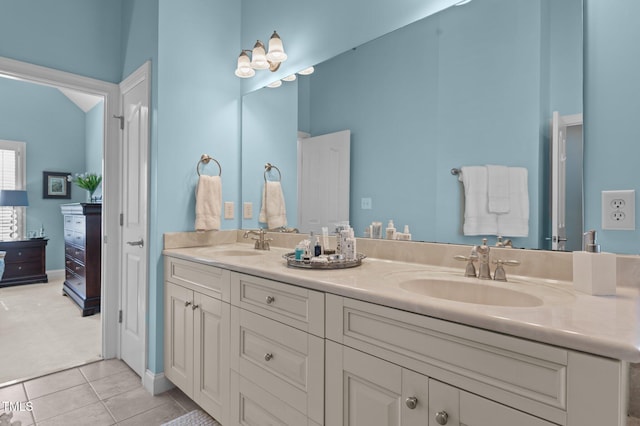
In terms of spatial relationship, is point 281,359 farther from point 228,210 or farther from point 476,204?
point 228,210

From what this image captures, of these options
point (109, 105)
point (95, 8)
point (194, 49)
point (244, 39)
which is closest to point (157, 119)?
point (194, 49)

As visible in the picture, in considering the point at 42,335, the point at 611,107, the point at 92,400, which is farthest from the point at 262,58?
the point at 42,335

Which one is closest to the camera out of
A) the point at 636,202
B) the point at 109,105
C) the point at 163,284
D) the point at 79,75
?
the point at 636,202

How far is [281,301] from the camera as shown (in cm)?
136

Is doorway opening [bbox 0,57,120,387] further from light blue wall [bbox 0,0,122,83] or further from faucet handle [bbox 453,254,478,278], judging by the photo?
faucet handle [bbox 453,254,478,278]

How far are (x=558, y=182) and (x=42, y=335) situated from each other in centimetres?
397

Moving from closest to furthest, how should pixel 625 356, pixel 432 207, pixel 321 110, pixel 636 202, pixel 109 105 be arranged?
pixel 625 356
pixel 636 202
pixel 432 207
pixel 321 110
pixel 109 105

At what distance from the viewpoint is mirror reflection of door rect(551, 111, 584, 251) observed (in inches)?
47.9

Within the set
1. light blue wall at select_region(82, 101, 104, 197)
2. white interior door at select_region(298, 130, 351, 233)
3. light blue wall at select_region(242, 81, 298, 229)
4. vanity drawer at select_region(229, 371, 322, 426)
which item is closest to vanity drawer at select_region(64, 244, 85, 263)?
light blue wall at select_region(82, 101, 104, 197)

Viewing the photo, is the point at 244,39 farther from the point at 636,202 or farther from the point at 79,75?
the point at 636,202

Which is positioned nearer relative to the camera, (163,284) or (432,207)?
(432,207)

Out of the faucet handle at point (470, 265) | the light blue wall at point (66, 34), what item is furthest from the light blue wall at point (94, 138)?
the faucet handle at point (470, 265)

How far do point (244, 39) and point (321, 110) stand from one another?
1.03m

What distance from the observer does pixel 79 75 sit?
2438mm
